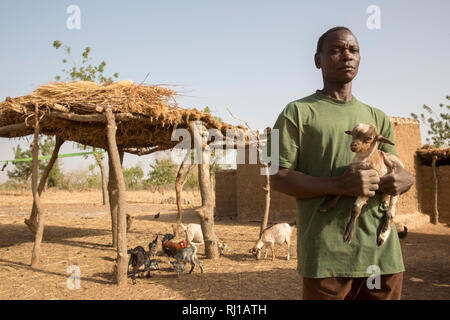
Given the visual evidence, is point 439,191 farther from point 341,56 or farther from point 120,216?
point 341,56

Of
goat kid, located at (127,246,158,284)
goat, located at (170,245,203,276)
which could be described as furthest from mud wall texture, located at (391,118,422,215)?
goat kid, located at (127,246,158,284)

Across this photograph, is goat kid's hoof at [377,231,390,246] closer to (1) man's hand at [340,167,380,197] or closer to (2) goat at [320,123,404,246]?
(2) goat at [320,123,404,246]

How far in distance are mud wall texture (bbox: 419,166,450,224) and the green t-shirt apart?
1319cm

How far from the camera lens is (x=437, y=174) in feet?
43.0

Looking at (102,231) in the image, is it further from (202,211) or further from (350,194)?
(350,194)

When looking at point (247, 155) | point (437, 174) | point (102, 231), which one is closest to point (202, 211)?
point (102, 231)

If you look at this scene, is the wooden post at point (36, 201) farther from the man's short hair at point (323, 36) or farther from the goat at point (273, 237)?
the man's short hair at point (323, 36)

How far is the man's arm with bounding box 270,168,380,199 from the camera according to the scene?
4.79ft

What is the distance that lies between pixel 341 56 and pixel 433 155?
42.4ft

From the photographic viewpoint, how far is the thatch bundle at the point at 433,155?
12594 mm

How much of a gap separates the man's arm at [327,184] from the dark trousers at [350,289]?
0.39 meters

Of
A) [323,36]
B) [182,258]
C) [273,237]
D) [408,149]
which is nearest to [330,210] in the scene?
[323,36]

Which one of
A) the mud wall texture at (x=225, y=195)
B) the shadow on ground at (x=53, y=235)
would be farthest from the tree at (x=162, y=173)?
the shadow on ground at (x=53, y=235)

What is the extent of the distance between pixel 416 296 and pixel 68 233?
30.5ft
